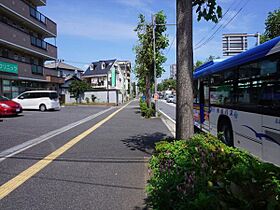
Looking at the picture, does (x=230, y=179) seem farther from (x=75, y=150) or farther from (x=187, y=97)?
(x=75, y=150)

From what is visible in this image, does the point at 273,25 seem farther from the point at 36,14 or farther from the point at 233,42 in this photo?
the point at 36,14

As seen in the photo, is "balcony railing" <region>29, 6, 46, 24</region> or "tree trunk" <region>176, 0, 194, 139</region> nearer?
"tree trunk" <region>176, 0, 194, 139</region>

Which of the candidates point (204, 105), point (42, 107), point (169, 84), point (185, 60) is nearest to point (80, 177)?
point (185, 60)

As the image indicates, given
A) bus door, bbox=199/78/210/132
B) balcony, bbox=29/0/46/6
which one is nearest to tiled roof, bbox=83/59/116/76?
balcony, bbox=29/0/46/6

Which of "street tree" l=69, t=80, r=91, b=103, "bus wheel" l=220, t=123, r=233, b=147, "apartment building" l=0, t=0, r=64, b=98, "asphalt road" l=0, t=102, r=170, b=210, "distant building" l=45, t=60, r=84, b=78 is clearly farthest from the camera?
"distant building" l=45, t=60, r=84, b=78

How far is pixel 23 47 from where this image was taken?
2639cm

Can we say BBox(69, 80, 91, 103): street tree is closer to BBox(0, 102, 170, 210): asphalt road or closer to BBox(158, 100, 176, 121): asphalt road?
BBox(158, 100, 176, 121): asphalt road

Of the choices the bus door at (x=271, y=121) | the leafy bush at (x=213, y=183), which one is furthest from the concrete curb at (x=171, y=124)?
the leafy bush at (x=213, y=183)

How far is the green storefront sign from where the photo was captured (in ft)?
73.1

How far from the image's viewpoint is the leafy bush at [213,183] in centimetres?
191

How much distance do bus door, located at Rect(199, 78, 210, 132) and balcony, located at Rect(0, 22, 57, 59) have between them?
1775 cm

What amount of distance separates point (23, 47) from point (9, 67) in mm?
3648

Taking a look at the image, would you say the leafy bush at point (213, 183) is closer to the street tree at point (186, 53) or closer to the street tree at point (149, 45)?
the street tree at point (186, 53)

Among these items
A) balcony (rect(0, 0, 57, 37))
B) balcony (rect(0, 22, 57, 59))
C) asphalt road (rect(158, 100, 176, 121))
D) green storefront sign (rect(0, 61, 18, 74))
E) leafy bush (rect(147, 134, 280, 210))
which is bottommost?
asphalt road (rect(158, 100, 176, 121))
